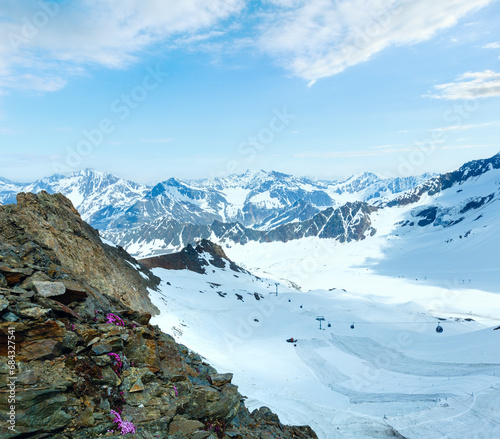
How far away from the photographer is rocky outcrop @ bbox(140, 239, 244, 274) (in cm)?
10656

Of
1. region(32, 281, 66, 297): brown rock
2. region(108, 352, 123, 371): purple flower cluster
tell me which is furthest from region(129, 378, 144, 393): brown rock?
region(32, 281, 66, 297): brown rock

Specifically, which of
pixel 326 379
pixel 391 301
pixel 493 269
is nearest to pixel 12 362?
pixel 326 379

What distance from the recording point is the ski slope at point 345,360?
28.0m

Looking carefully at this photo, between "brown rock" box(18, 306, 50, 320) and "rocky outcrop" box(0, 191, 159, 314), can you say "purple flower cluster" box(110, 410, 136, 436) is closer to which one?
"brown rock" box(18, 306, 50, 320)

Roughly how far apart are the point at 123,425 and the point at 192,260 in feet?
358

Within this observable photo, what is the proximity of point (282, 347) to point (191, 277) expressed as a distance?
169ft

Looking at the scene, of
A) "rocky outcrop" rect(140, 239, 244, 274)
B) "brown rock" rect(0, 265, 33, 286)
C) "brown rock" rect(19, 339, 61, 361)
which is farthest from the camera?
"rocky outcrop" rect(140, 239, 244, 274)

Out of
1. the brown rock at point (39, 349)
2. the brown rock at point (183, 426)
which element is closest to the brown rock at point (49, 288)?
the brown rock at point (39, 349)

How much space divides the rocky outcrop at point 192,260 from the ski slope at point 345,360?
676 inches

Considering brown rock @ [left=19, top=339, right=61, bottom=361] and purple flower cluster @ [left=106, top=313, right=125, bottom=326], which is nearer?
brown rock @ [left=19, top=339, right=61, bottom=361]

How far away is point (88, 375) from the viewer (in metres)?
10.5

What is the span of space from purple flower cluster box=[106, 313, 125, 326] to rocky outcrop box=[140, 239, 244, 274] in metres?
87.6

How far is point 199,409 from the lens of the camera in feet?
41.5

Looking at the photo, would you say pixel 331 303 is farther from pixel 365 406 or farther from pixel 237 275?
pixel 365 406
